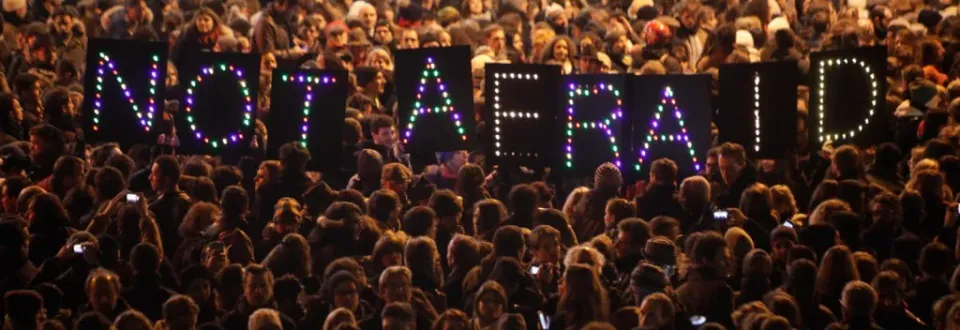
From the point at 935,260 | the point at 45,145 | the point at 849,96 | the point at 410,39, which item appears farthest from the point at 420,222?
the point at 410,39

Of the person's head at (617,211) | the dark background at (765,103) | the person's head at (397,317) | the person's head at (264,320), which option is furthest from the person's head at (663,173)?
the person's head at (264,320)

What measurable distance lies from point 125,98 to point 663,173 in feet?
14.2

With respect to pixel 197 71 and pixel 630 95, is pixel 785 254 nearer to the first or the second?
pixel 630 95

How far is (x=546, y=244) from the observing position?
1530cm

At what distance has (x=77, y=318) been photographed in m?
14.7

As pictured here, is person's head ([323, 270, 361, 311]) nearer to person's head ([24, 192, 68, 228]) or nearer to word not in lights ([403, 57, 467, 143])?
person's head ([24, 192, 68, 228])

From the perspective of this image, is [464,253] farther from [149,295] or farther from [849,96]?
[849,96]

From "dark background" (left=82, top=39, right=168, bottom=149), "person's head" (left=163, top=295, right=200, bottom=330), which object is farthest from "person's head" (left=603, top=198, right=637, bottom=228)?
"dark background" (left=82, top=39, right=168, bottom=149)

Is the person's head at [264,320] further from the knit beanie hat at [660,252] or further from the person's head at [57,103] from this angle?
the person's head at [57,103]

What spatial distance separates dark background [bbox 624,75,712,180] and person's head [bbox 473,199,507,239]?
62.8 inches

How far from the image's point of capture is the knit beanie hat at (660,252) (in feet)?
49.6

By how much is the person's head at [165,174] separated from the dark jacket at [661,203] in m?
3.51

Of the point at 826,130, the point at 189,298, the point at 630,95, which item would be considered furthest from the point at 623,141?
the point at 189,298

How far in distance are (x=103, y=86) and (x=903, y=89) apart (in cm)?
730
